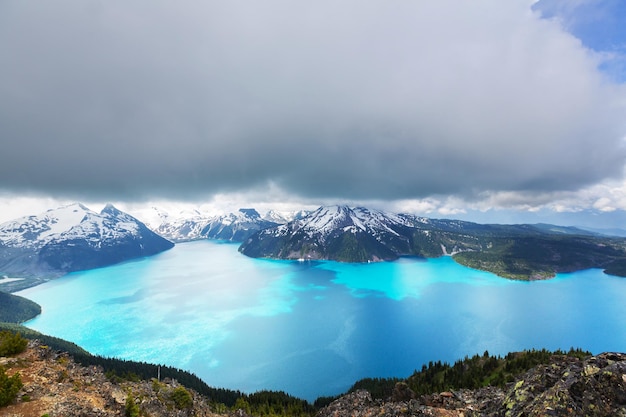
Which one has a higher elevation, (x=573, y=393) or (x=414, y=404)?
(x=573, y=393)

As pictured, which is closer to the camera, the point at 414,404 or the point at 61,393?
the point at 61,393

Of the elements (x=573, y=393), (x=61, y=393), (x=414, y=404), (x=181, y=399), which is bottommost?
(x=181, y=399)

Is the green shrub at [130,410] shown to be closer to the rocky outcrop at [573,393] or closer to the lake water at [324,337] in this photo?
the rocky outcrop at [573,393]

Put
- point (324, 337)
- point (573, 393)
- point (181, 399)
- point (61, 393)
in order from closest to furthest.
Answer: point (573, 393) → point (61, 393) → point (181, 399) → point (324, 337)

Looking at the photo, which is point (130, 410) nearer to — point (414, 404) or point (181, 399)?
point (181, 399)

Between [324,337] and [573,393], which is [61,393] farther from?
[324,337]

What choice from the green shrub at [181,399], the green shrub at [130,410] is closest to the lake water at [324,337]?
the green shrub at [181,399]

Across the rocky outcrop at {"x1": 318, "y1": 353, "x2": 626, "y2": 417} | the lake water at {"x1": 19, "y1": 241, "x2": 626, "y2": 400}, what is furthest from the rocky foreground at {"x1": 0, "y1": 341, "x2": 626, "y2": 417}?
the lake water at {"x1": 19, "y1": 241, "x2": 626, "y2": 400}

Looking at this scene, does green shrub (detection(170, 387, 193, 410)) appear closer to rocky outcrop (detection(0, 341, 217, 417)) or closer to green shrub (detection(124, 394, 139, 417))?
rocky outcrop (detection(0, 341, 217, 417))

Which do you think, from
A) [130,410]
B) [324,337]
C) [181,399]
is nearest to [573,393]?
[130,410]

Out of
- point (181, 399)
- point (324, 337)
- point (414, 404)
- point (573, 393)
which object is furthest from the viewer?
point (324, 337)

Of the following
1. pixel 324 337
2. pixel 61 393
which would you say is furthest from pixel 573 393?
pixel 324 337

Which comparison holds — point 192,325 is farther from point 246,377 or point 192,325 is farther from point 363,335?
point 363,335
